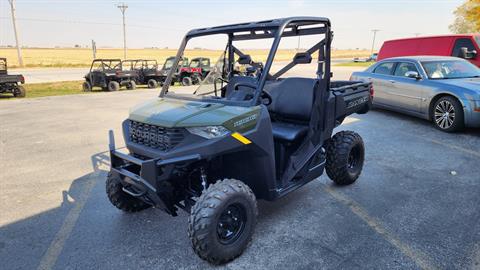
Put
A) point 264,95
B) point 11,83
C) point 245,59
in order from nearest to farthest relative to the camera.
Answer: point 264,95
point 245,59
point 11,83

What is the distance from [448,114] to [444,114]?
0.30 ft

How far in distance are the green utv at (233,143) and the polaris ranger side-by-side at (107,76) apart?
13522 mm

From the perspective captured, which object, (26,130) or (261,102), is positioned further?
(26,130)

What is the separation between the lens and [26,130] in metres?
7.81

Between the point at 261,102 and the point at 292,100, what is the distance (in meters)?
1.00

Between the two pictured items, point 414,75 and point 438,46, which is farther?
point 438,46

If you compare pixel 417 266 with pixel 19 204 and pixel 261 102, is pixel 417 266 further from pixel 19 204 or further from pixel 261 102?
pixel 19 204

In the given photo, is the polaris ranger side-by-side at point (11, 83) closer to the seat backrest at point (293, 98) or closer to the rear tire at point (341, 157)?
the seat backrest at point (293, 98)

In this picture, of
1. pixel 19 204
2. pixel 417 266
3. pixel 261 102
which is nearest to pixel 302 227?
pixel 417 266

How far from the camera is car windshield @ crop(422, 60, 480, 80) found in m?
7.45

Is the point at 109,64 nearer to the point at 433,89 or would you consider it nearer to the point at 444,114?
the point at 433,89

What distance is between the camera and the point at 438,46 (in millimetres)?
10898

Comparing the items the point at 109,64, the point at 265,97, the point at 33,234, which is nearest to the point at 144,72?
the point at 109,64

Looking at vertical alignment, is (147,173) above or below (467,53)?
below
